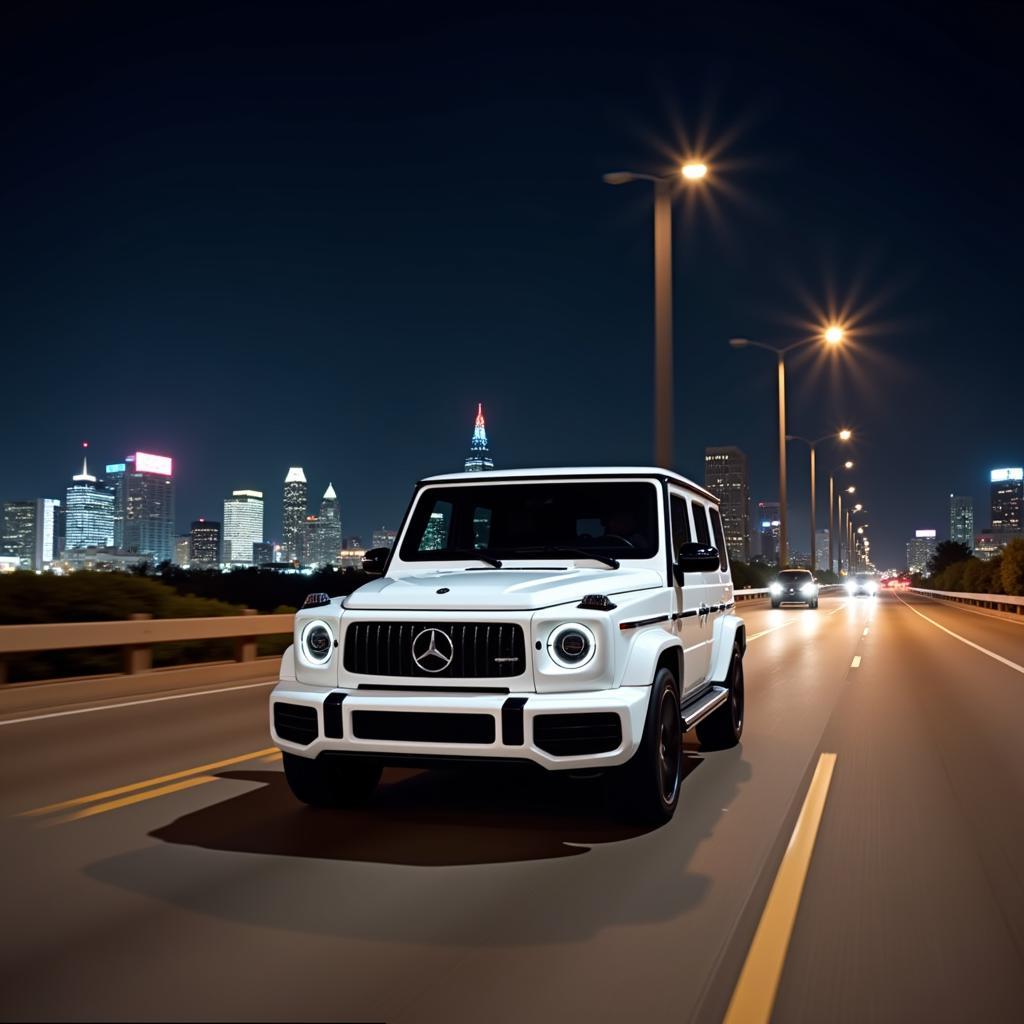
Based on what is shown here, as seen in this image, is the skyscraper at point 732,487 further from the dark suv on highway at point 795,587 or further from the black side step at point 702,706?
the black side step at point 702,706

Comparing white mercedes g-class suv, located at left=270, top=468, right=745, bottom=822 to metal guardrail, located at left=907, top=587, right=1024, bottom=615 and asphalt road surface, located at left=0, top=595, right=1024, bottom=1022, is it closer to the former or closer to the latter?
asphalt road surface, located at left=0, top=595, right=1024, bottom=1022

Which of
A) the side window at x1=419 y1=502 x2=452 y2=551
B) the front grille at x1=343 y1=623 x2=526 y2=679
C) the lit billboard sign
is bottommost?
the front grille at x1=343 y1=623 x2=526 y2=679

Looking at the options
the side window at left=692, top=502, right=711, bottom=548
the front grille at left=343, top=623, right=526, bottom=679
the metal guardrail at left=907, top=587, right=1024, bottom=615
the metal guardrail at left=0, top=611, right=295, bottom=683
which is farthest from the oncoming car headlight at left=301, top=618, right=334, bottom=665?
the metal guardrail at left=907, top=587, right=1024, bottom=615

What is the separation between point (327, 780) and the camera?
260 inches

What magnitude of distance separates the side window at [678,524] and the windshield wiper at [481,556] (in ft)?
4.02

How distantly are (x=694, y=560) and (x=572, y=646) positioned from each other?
1741 millimetres

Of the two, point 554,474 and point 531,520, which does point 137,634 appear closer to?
point 531,520

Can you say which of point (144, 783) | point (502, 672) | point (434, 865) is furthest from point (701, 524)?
point (144, 783)

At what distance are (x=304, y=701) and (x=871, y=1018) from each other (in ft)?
11.0

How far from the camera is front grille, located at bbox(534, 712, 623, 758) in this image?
5.66 meters

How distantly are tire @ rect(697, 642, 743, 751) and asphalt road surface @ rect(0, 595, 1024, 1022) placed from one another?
215mm

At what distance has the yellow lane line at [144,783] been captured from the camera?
680cm

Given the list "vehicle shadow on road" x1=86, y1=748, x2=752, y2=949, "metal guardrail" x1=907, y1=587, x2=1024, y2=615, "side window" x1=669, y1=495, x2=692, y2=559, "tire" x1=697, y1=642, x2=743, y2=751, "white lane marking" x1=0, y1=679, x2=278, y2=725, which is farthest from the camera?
"metal guardrail" x1=907, y1=587, x2=1024, y2=615

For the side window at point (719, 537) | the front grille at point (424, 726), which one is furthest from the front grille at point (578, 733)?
the side window at point (719, 537)
